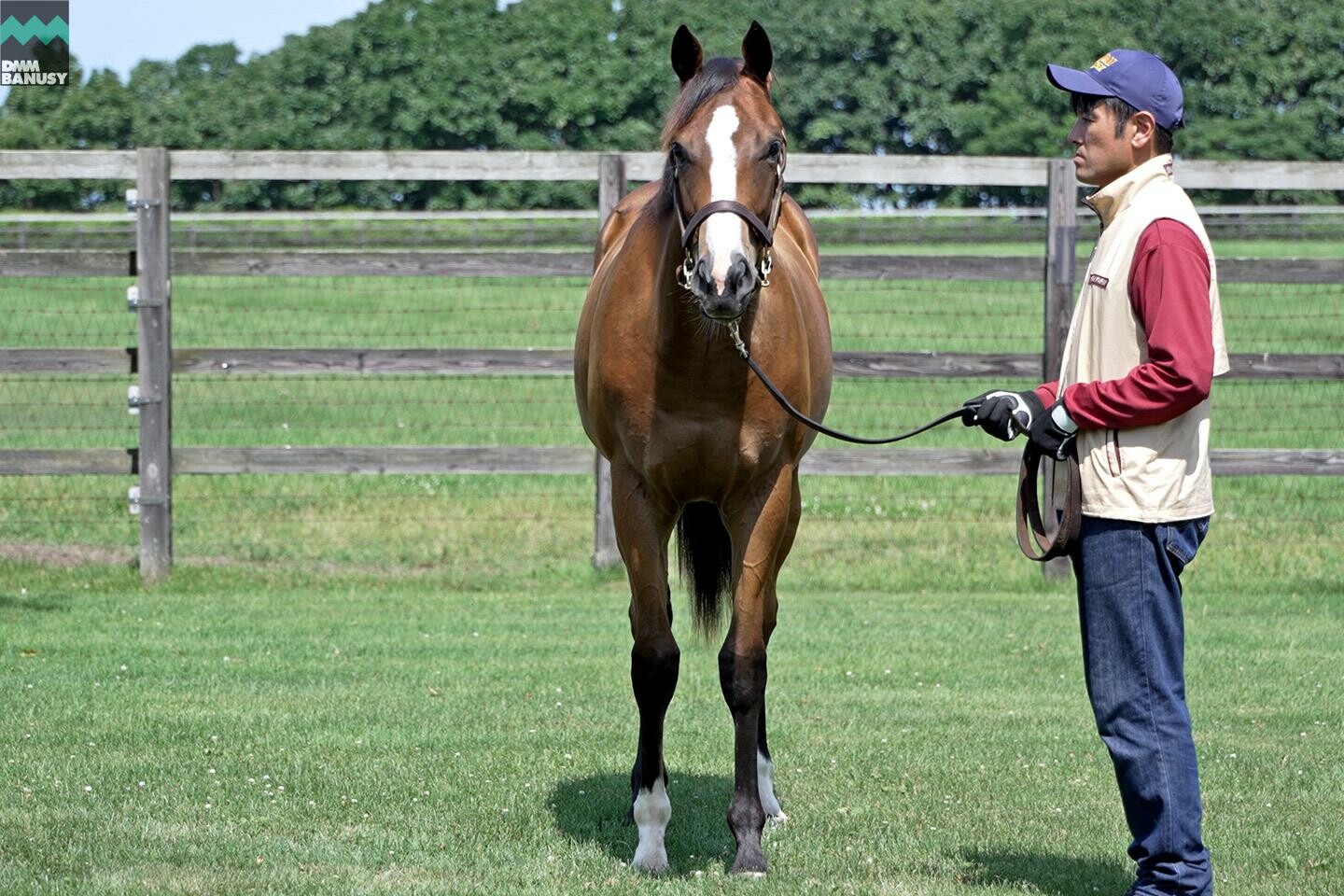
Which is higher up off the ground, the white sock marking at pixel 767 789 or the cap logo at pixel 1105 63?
the cap logo at pixel 1105 63

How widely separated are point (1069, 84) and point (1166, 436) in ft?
3.13

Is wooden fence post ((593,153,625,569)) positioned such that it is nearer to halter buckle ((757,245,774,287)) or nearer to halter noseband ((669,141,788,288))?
halter noseband ((669,141,788,288))

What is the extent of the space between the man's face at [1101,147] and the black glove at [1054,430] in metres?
0.62

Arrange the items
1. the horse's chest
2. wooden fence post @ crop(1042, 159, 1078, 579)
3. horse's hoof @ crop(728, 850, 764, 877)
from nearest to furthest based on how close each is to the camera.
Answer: horse's hoof @ crop(728, 850, 764, 877)
the horse's chest
wooden fence post @ crop(1042, 159, 1078, 579)

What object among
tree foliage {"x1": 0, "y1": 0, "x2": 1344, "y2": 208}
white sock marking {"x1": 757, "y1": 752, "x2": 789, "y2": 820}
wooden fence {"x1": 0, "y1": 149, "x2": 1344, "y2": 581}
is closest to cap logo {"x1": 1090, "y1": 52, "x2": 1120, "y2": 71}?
white sock marking {"x1": 757, "y1": 752, "x2": 789, "y2": 820}

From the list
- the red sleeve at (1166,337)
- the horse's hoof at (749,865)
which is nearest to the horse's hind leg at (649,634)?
the horse's hoof at (749,865)

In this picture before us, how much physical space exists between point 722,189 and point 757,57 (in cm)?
71

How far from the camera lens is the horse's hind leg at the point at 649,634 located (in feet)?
16.2

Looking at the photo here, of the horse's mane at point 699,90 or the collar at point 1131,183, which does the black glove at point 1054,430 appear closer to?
the collar at point 1131,183

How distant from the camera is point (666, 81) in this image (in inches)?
1708

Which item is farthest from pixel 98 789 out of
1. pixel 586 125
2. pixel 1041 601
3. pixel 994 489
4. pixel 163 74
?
pixel 163 74

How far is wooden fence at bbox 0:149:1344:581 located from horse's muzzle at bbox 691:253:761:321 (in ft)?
19.9

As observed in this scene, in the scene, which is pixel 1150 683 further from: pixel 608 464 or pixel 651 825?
A: pixel 608 464

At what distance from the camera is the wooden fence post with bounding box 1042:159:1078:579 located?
34.0 ft
